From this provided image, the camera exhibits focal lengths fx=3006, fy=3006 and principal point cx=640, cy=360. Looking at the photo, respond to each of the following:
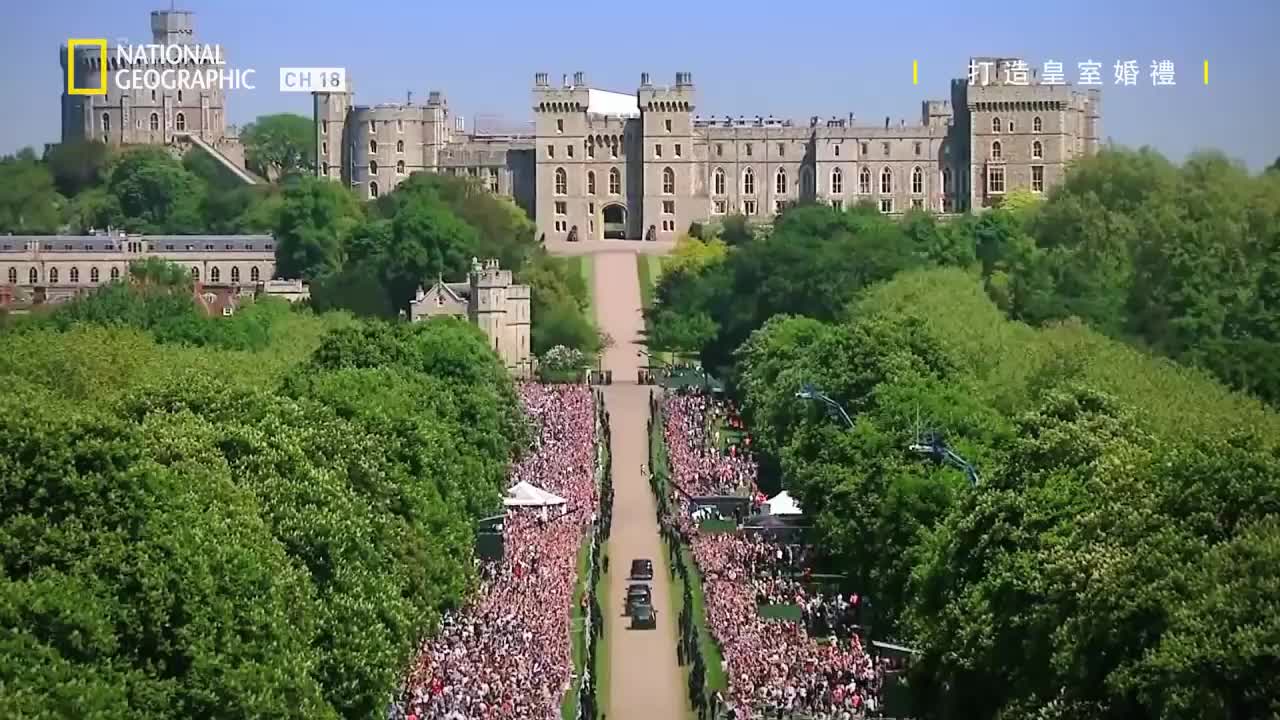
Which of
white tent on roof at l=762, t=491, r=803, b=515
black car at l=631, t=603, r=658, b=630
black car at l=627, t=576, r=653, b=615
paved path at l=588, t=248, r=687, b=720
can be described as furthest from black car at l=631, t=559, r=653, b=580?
white tent on roof at l=762, t=491, r=803, b=515

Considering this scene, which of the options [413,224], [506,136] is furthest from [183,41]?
[413,224]

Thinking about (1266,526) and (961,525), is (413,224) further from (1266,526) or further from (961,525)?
(1266,526)

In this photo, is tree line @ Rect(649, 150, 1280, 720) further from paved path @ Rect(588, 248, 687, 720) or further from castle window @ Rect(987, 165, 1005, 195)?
castle window @ Rect(987, 165, 1005, 195)

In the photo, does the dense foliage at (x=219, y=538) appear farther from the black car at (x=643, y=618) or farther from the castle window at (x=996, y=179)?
the castle window at (x=996, y=179)

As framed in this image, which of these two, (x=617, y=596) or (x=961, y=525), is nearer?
(x=961, y=525)

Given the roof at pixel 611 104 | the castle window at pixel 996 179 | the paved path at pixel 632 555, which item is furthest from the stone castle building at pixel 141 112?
the paved path at pixel 632 555

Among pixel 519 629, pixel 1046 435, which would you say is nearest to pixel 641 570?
pixel 519 629

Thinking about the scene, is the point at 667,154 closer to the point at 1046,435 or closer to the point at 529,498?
the point at 529,498
